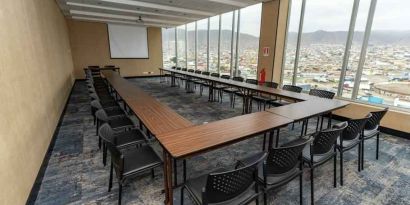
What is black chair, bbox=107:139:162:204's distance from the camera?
1.68 m

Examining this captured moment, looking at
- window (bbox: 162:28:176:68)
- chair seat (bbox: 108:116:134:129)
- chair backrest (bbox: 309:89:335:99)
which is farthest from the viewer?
window (bbox: 162:28:176:68)

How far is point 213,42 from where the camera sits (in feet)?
27.3

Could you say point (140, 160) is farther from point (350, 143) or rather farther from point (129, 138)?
point (350, 143)

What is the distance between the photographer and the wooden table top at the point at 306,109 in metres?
2.44

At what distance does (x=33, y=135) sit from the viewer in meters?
2.32

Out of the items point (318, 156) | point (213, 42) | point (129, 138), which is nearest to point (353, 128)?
point (318, 156)

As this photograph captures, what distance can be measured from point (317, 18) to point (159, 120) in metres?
4.65

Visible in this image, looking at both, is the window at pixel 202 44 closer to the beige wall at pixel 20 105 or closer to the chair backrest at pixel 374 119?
the beige wall at pixel 20 105

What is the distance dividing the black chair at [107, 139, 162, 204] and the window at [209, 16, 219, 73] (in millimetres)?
6699

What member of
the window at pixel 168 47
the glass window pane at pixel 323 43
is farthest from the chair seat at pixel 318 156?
the window at pixel 168 47

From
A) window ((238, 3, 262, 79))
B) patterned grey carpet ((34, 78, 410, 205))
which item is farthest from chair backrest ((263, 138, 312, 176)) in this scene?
window ((238, 3, 262, 79))

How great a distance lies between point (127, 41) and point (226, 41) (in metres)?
5.54

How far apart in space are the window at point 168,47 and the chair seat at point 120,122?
9.03m

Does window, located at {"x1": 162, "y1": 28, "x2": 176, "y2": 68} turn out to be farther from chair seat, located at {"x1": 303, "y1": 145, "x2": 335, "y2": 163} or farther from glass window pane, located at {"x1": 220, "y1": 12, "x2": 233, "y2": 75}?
chair seat, located at {"x1": 303, "y1": 145, "x2": 335, "y2": 163}
